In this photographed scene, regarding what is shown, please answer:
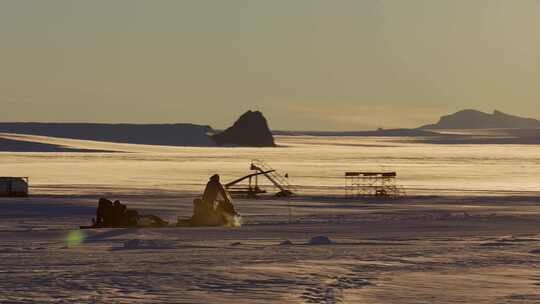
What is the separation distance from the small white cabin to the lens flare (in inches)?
1075

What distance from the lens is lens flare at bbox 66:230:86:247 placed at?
3362 cm

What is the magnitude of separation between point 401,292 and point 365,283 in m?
1.38

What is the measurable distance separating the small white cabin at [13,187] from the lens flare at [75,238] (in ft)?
89.6

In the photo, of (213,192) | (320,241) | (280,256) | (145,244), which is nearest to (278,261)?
(280,256)

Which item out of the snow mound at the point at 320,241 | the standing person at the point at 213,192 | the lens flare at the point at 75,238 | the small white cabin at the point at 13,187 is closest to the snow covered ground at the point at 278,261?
the lens flare at the point at 75,238

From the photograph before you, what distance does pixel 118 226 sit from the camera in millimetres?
43156

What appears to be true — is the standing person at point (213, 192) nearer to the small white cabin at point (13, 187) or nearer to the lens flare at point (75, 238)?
the lens flare at point (75, 238)

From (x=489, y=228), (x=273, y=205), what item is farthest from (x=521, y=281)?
(x=273, y=205)

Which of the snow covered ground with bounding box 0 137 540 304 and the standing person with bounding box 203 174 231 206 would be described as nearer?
the snow covered ground with bounding box 0 137 540 304

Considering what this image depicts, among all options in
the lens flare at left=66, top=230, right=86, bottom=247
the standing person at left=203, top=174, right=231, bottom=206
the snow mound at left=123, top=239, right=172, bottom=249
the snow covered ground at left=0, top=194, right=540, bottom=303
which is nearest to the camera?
the snow covered ground at left=0, top=194, right=540, bottom=303

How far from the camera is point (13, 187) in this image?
67.3 m

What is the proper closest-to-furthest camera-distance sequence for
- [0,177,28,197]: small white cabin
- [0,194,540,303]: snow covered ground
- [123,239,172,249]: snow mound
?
[0,194,540,303]: snow covered ground, [123,239,172,249]: snow mound, [0,177,28,197]: small white cabin

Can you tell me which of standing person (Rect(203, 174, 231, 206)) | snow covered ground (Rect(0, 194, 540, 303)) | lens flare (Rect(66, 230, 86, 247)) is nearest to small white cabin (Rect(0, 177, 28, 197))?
snow covered ground (Rect(0, 194, 540, 303))

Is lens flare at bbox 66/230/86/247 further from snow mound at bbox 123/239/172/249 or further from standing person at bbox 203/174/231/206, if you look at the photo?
standing person at bbox 203/174/231/206
